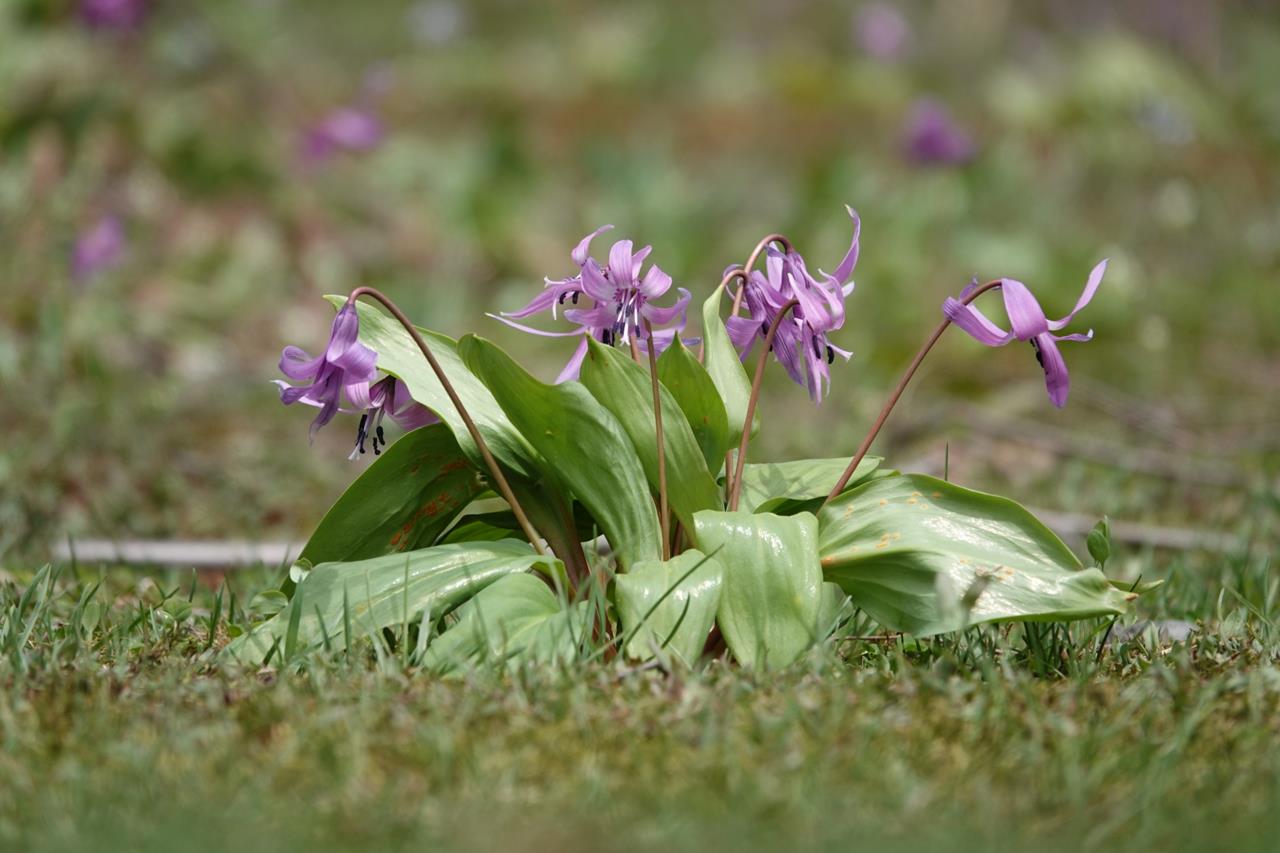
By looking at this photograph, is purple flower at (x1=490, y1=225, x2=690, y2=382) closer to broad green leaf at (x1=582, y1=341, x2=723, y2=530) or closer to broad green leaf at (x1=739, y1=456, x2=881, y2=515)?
broad green leaf at (x1=582, y1=341, x2=723, y2=530)

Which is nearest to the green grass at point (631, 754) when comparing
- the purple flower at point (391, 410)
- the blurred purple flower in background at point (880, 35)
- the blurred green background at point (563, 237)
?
the purple flower at point (391, 410)

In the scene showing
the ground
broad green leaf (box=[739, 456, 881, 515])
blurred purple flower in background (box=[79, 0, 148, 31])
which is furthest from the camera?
blurred purple flower in background (box=[79, 0, 148, 31])

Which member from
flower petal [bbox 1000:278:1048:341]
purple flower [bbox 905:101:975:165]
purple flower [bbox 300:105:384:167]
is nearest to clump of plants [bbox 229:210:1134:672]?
flower petal [bbox 1000:278:1048:341]

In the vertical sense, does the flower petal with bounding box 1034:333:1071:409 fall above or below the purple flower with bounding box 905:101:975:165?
below

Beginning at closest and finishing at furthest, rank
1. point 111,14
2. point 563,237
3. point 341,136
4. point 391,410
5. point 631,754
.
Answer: point 631,754 < point 391,410 < point 111,14 < point 341,136 < point 563,237

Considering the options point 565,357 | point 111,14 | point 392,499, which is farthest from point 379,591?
point 111,14

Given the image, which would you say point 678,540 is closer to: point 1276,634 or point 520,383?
point 520,383

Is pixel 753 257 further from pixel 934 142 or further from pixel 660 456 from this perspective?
pixel 934 142

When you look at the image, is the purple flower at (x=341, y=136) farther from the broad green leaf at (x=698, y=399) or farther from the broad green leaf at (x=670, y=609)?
the broad green leaf at (x=670, y=609)

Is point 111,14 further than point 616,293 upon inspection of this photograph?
Yes
